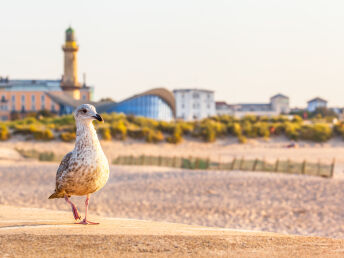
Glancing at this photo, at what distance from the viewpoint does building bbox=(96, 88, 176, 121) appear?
3002 inches

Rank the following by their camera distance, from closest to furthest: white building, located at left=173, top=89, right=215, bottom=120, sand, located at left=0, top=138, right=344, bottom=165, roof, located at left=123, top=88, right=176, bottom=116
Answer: sand, located at left=0, top=138, right=344, bottom=165 → roof, located at left=123, top=88, right=176, bottom=116 → white building, located at left=173, top=89, right=215, bottom=120

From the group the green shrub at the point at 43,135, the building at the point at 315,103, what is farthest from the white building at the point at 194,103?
the green shrub at the point at 43,135

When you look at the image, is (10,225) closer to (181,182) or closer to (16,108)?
(181,182)

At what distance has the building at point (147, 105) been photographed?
7625cm

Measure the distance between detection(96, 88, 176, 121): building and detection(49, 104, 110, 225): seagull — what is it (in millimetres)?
67726

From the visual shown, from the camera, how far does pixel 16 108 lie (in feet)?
332

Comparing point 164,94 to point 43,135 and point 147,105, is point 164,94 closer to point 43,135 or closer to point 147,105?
point 147,105

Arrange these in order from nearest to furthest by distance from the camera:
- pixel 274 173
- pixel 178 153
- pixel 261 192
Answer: pixel 261 192 → pixel 274 173 → pixel 178 153

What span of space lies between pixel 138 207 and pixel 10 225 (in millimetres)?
11769

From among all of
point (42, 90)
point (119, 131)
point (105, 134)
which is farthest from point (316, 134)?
point (42, 90)

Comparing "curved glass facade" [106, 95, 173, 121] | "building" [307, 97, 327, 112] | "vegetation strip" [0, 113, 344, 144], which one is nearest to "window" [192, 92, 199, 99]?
"curved glass facade" [106, 95, 173, 121]

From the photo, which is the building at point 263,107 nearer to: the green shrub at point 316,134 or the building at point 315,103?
the building at point 315,103

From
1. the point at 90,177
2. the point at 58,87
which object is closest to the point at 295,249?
the point at 90,177

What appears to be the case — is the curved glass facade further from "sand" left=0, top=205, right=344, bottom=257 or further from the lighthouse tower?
"sand" left=0, top=205, right=344, bottom=257
